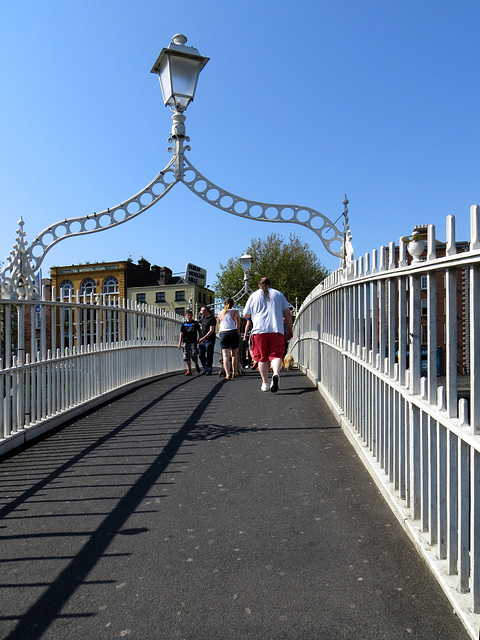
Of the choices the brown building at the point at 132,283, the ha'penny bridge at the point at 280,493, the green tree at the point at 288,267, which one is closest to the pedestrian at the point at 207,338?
the ha'penny bridge at the point at 280,493

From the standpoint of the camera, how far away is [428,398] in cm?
341

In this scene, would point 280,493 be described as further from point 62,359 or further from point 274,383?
point 274,383

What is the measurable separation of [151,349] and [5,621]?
36.0 ft

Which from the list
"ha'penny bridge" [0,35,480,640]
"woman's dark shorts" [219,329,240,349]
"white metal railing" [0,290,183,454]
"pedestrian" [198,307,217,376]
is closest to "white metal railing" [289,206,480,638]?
"ha'penny bridge" [0,35,480,640]

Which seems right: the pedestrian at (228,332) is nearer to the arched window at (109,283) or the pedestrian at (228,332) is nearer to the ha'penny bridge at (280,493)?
the ha'penny bridge at (280,493)

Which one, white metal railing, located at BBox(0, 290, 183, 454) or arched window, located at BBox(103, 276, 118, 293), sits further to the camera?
arched window, located at BBox(103, 276, 118, 293)

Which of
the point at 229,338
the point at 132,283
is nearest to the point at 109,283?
the point at 132,283

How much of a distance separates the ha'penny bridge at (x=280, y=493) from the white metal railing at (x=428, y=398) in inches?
0.5

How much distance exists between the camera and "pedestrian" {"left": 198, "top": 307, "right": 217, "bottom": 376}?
14.2 metres

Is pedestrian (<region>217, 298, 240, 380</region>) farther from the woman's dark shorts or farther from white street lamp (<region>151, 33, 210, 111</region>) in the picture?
white street lamp (<region>151, 33, 210, 111</region>)

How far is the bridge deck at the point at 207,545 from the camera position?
109 inches

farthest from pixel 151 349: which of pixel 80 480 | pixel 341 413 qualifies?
pixel 80 480

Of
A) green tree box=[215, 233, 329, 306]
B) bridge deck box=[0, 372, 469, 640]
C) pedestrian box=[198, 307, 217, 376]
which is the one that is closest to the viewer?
bridge deck box=[0, 372, 469, 640]

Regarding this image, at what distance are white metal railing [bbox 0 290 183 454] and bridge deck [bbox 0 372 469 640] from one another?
0.56m
